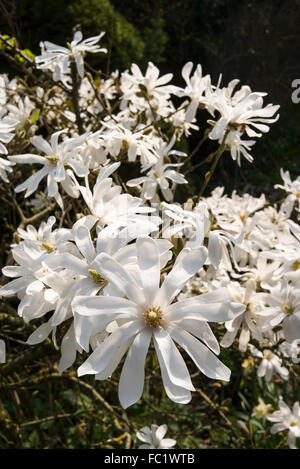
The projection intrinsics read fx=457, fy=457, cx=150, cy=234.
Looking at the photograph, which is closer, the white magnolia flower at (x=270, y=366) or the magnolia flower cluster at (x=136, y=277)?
the magnolia flower cluster at (x=136, y=277)

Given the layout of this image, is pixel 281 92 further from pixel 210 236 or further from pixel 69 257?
pixel 69 257

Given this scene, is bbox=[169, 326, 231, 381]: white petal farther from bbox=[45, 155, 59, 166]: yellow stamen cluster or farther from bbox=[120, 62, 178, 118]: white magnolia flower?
bbox=[120, 62, 178, 118]: white magnolia flower

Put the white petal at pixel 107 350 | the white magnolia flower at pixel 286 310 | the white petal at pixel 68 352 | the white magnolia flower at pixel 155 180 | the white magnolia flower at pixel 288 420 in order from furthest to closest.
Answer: the white magnolia flower at pixel 288 420
the white magnolia flower at pixel 155 180
the white magnolia flower at pixel 286 310
the white petal at pixel 68 352
the white petal at pixel 107 350

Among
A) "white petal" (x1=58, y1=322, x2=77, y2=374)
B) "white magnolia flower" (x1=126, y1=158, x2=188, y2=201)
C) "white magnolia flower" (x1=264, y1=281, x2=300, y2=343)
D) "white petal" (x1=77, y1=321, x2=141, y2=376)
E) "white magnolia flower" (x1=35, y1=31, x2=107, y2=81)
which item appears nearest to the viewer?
"white petal" (x1=77, y1=321, x2=141, y2=376)

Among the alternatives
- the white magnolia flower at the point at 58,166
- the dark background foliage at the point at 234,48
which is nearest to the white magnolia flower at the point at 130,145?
the white magnolia flower at the point at 58,166

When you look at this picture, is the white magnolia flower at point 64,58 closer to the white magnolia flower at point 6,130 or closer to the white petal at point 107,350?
the white magnolia flower at point 6,130

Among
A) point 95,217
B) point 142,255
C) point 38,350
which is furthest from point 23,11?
point 142,255

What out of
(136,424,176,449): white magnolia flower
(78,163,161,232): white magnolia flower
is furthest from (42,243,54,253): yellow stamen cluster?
(136,424,176,449): white magnolia flower
